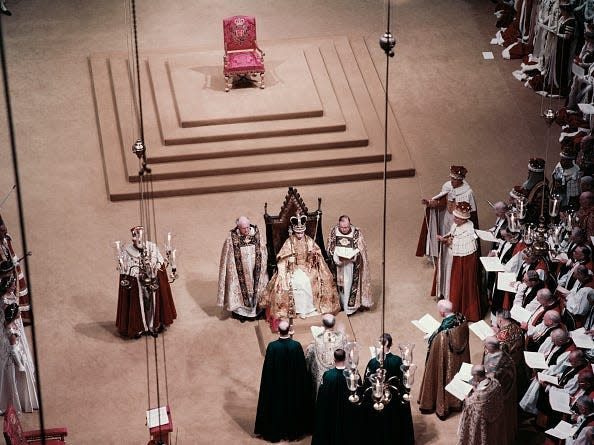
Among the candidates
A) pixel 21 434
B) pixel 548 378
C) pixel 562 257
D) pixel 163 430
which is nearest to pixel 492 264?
pixel 562 257

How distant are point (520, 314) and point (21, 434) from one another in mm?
5207

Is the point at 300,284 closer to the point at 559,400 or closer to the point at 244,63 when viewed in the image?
the point at 559,400

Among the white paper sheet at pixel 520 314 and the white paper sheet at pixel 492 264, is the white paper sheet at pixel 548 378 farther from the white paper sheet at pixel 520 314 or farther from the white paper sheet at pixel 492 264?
the white paper sheet at pixel 492 264

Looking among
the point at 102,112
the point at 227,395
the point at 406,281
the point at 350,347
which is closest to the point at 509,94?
the point at 406,281

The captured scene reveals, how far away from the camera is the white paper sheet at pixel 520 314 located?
13.5m

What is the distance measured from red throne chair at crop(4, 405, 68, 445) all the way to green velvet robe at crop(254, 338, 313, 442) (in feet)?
6.66

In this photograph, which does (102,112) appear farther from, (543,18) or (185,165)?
(543,18)

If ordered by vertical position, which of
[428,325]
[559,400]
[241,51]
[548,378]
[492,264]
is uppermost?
[241,51]

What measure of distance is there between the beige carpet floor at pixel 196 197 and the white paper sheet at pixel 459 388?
115cm

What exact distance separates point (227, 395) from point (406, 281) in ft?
9.83

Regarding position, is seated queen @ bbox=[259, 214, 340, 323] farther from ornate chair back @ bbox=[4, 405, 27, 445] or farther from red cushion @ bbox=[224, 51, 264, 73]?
red cushion @ bbox=[224, 51, 264, 73]

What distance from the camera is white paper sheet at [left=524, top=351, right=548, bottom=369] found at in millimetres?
12773

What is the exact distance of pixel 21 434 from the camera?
12297 mm

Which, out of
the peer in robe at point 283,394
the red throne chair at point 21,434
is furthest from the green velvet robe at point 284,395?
the red throne chair at point 21,434
